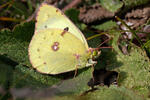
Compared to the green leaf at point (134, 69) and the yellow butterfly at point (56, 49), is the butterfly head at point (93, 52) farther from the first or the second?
the green leaf at point (134, 69)

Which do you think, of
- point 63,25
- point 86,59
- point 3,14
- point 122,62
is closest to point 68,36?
point 63,25

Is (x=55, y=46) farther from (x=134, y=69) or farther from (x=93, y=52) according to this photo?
(x=134, y=69)

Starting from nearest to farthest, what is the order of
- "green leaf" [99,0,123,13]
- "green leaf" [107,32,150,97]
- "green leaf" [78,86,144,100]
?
"green leaf" [78,86,144,100] < "green leaf" [107,32,150,97] < "green leaf" [99,0,123,13]

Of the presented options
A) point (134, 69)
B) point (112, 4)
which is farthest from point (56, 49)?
point (112, 4)

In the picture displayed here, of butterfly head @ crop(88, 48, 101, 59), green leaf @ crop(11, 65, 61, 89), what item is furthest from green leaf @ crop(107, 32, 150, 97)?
green leaf @ crop(11, 65, 61, 89)

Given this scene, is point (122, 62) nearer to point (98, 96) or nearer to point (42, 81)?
point (98, 96)

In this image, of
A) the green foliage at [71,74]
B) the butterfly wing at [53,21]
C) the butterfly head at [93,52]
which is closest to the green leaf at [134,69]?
the green foliage at [71,74]

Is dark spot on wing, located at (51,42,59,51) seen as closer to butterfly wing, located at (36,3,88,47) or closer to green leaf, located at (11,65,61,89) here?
butterfly wing, located at (36,3,88,47)

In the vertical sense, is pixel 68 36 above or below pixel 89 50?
above
